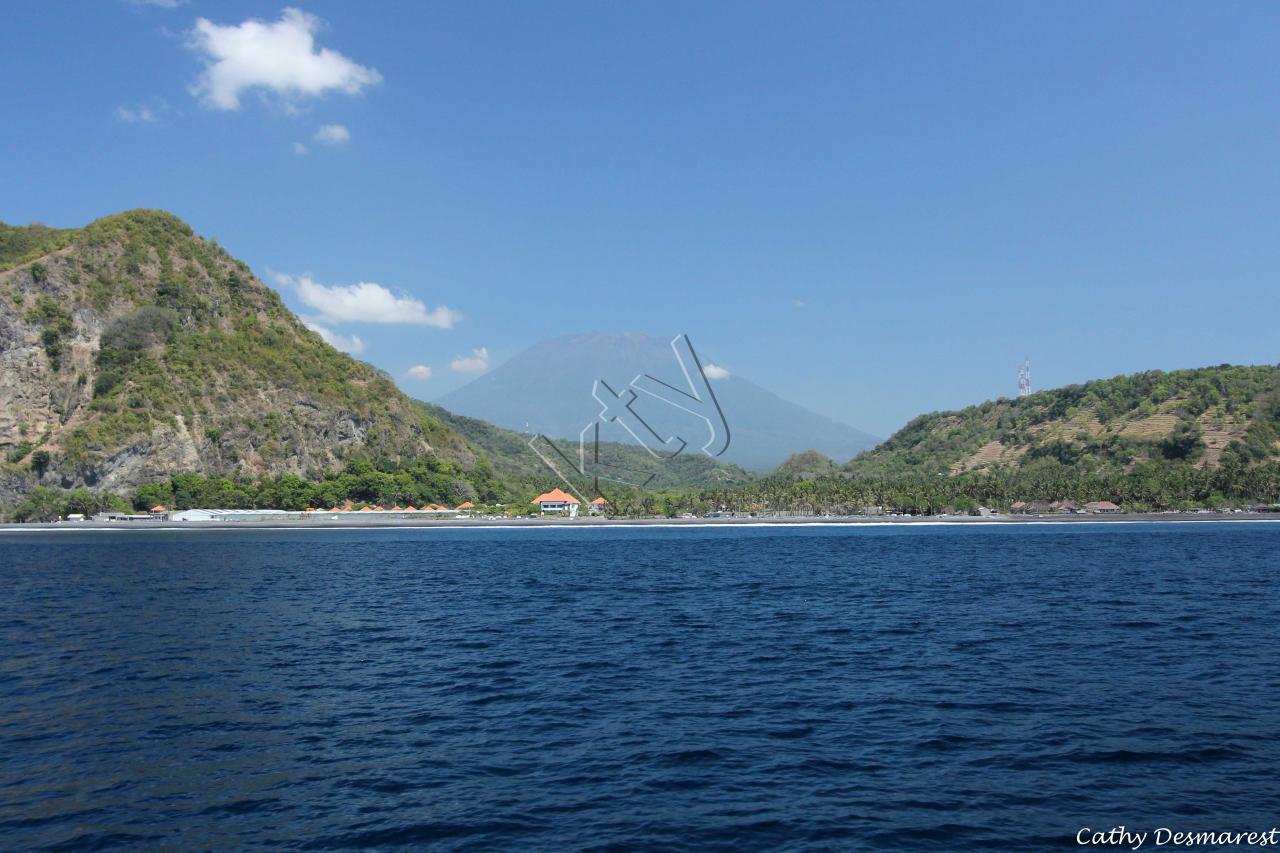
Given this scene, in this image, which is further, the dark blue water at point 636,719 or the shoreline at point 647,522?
the shoreline at point 647,522

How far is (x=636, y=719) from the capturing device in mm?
24297

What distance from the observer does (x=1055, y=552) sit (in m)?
93.6

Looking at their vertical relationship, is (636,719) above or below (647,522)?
below

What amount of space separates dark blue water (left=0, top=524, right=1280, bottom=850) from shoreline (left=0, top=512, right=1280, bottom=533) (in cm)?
12892

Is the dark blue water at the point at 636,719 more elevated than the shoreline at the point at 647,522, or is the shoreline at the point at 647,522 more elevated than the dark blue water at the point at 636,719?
the shoreline at the point at 647,522

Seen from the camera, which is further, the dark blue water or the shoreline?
the shoreline

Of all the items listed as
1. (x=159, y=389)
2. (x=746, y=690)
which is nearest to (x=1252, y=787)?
(x=746, y=690)

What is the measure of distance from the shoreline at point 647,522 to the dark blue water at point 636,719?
423ft

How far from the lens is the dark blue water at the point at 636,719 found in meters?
17.0

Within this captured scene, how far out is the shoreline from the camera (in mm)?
169750

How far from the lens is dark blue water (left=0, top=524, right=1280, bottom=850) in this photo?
1698 cm

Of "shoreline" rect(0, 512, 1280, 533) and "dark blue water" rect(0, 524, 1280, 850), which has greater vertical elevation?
"shoreline" rect(0, 512, 1280, 533)

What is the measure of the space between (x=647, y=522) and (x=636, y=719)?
171 meters

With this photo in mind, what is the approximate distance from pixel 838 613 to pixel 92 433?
7146 inches
